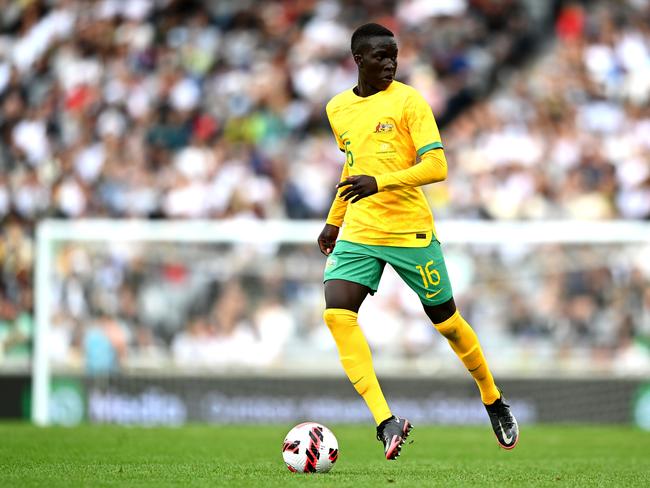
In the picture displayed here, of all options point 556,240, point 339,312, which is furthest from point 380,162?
point 556,240

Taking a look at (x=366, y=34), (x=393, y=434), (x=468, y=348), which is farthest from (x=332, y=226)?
(x=393, y=434)

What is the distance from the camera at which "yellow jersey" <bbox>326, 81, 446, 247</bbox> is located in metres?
7.35

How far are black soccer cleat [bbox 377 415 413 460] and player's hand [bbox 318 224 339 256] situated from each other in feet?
4.00

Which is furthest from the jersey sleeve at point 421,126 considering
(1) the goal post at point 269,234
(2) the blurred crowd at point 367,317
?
(1) the goal post at point 269,234

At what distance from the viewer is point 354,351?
24.2 feet

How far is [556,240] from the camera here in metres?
14.9

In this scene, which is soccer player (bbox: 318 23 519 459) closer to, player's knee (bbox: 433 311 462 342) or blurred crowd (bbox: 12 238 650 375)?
player's knee (bbox: 433 311 462 342)

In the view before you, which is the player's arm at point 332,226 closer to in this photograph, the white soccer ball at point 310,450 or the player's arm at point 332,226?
the player's arm at point 332,226

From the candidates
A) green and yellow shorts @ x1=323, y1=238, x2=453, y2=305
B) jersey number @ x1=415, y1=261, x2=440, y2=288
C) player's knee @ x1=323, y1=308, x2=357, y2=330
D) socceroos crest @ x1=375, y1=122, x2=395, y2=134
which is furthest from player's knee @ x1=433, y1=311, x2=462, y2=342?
socceroos crest @ x1=375, y1=122, x2=395, y2=134

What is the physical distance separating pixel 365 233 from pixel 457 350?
992 millimetres

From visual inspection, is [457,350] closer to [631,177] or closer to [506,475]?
[506,475]

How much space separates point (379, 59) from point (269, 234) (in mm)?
7746

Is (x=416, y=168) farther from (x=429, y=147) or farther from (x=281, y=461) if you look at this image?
(x=281, y=461)

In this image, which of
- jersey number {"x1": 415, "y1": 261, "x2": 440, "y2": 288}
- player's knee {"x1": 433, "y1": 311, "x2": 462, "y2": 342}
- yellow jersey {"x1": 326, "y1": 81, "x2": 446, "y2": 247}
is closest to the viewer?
yellow jersey {"x1": 326, "y1": 81, "x2": 446, "y2": 247}
